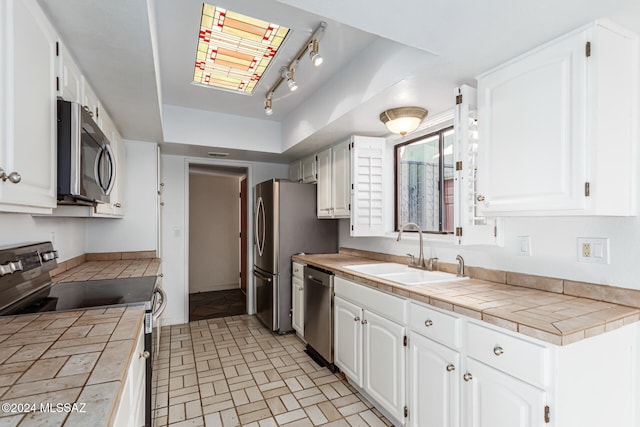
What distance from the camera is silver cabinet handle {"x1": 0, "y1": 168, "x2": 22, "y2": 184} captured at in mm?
903

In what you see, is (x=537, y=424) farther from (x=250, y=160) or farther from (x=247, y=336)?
(x=250, y=160)

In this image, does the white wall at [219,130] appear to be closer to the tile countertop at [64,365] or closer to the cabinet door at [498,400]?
the tile countertop at [64,365]

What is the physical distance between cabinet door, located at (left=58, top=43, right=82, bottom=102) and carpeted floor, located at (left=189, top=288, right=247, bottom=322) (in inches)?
126

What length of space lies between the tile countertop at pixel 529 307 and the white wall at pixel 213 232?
14.7 feet

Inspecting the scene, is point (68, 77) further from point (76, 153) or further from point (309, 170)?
point (309, 170)

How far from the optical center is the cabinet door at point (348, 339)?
2.34m

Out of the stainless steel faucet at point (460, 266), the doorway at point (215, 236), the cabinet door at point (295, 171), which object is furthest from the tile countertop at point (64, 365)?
the doorway at point (215, 236)

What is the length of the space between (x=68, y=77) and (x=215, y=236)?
4.60 m

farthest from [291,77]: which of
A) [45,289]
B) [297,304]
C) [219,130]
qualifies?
[297,304]

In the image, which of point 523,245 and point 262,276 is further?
point 262,276

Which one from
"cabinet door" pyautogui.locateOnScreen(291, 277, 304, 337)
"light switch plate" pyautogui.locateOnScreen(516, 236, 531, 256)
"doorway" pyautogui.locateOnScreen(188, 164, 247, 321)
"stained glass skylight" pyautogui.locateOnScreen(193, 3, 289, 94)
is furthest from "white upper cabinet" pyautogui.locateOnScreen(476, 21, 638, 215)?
"doorway" pyautogui.locateOnScreen(188, 164, 247, 321)

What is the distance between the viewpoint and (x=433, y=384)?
1.67 metres

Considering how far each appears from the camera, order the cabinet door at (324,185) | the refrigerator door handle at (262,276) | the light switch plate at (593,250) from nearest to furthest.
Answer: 1. the light switch plate at (593,250)
2. the cabinet door at (324,185)
3. the refrigerator door handle at (262,276)

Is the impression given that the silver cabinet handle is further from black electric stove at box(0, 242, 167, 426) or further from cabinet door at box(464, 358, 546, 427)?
cabinet door at box(464, 358, 546, 427)
